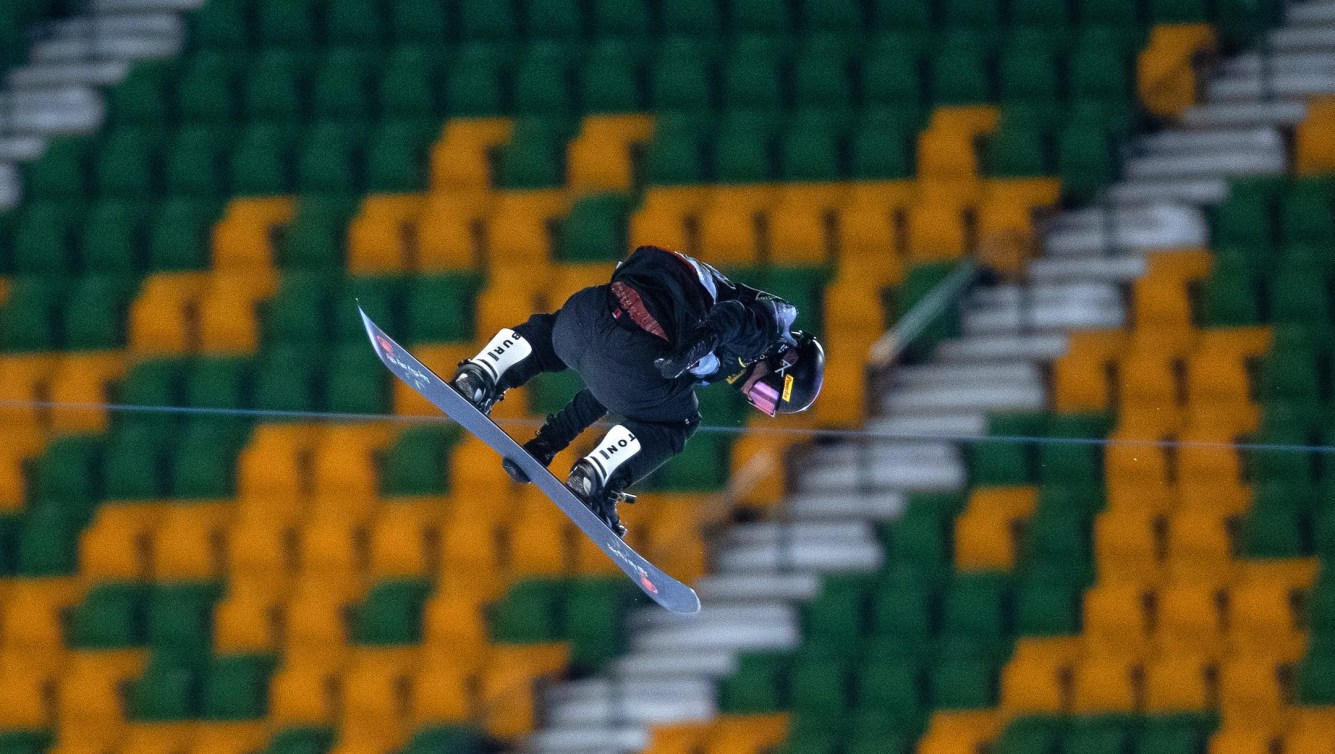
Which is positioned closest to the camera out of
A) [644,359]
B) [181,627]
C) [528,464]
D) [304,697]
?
[644,359]

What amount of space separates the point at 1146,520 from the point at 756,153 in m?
2.29

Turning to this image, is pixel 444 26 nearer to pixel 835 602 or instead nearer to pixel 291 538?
pixel 291 538

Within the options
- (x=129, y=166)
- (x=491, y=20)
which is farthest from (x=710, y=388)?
(x=129, y=166)

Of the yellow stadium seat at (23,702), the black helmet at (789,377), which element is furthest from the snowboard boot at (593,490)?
the yellow stadium seat at (23,702)

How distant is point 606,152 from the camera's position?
30.0 feet

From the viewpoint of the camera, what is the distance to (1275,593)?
808 centimetres

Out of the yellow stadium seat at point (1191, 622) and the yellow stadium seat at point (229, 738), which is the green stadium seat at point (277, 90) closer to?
the yellow stadium seat at point (229, 738)

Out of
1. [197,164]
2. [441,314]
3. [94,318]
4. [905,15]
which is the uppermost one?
[905,15]

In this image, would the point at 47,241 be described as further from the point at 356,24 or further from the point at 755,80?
the point at 755,80

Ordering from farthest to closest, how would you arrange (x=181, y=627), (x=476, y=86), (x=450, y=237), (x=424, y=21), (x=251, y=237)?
(x=424, y=21)
(x=476, y=86)
(x=251, y=237)
(x=450, y=237)
(x=181, y=627)

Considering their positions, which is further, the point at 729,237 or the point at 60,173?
the point at 60,173

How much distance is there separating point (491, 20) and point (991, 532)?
334 cm

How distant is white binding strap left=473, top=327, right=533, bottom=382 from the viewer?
602cm

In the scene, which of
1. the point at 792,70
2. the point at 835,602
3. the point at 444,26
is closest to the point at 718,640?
the point at 835,602
